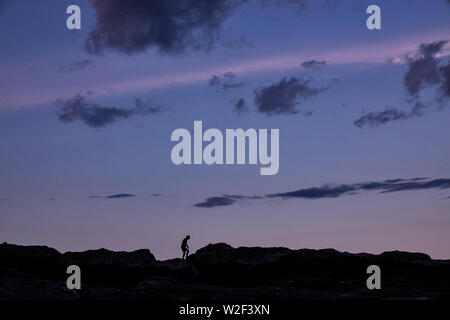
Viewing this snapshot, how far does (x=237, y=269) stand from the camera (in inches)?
993

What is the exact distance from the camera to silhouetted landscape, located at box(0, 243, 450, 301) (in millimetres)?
20594

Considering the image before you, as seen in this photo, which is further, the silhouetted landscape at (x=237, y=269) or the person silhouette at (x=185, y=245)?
the person silhouette at (x=185, y=245)

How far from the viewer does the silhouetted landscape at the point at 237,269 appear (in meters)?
20.6

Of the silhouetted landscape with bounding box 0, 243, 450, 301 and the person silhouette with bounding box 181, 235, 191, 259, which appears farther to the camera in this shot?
the person silhouette with bounding box 181, 235, 191, 259

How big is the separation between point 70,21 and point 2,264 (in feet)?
47.2
